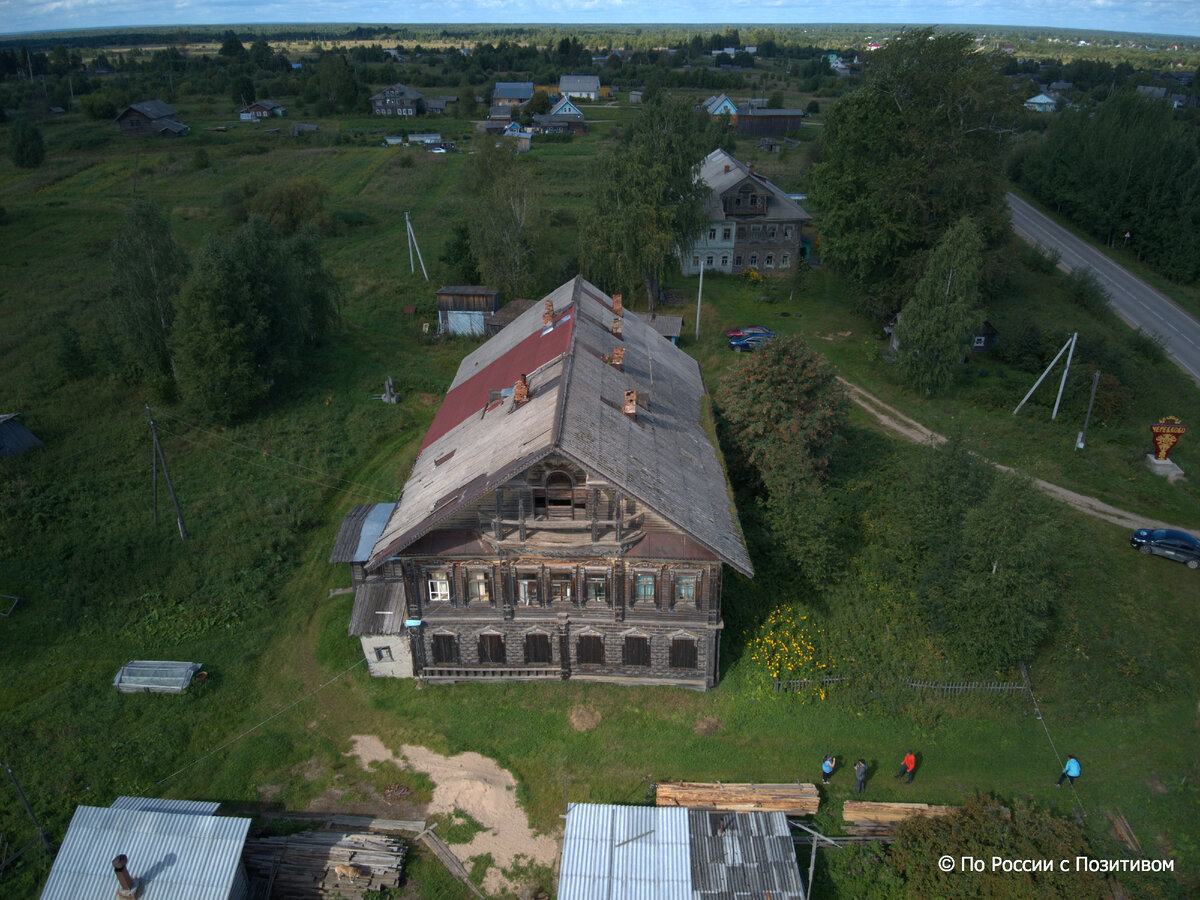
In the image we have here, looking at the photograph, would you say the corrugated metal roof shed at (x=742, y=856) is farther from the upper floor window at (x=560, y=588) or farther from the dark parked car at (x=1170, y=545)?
the dark parked car at (x=1170, y=545)

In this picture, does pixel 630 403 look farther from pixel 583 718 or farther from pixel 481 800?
pixel 481 800

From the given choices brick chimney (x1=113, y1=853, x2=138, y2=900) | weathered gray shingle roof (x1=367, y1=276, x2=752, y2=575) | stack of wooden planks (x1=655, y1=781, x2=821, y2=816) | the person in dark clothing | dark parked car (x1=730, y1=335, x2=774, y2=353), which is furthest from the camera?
dark parked car (x1=730, y1=335, x2=774, y2=353)

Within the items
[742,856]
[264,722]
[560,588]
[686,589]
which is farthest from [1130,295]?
[264,722]

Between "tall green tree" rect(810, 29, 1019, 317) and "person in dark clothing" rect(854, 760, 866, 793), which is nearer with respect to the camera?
"person in dark clothing" rect(854, 760, 866, 793)

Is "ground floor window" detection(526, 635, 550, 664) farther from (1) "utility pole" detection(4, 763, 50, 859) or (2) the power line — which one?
(1) "utility pole" detection(4, 763, 50, 859)

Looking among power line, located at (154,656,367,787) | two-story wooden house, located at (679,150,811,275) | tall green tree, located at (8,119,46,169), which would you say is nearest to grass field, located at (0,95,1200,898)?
power line, located at (154,656,367,787)

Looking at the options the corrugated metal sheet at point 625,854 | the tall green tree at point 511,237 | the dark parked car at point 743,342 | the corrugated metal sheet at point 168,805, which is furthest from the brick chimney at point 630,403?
the tall green tree at point 511,237

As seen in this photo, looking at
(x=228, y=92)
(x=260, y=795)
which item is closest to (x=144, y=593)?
(x=260, y=795)
